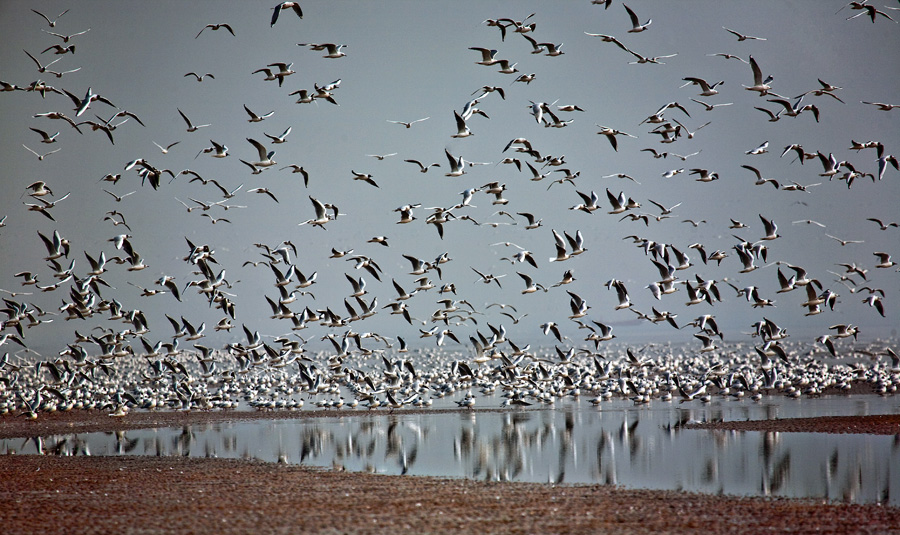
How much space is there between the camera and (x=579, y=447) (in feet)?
113

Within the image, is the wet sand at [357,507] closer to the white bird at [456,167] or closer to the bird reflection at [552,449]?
the bird reflection at [552,449]

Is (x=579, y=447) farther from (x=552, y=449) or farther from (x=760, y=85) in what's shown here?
(x=760, y=85)

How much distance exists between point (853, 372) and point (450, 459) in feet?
125

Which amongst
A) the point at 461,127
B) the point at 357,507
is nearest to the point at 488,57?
the point at 461,127

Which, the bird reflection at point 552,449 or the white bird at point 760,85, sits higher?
the white bird at point 760,85

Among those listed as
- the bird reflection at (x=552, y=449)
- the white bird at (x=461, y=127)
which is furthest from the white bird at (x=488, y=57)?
the bird reflection at (x=552, y=449)

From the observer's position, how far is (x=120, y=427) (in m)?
44.5

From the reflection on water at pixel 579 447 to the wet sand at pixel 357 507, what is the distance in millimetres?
3526

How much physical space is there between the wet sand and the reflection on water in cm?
353

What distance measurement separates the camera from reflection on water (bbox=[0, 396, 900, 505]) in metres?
26.9

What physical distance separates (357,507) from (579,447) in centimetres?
1605

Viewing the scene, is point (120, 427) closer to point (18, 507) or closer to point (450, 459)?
point (450, 459)

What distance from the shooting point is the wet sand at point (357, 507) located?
18.1 meters

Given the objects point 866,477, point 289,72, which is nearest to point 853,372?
point 866,477
